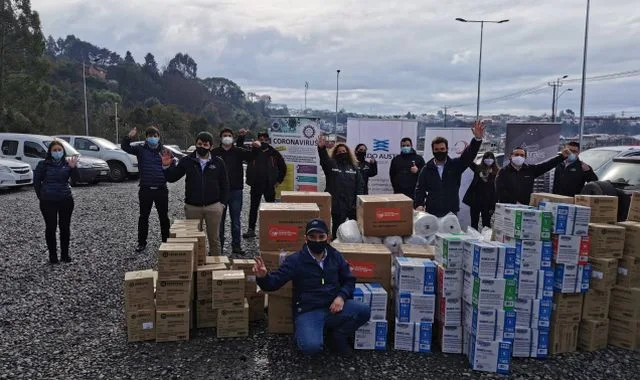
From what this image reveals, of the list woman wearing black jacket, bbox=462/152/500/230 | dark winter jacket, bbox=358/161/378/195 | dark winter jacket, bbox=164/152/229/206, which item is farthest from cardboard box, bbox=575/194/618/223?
dark winter jacket, bbox=164/152/229/206

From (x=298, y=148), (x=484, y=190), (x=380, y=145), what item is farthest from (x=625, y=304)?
(x=298, y=148)

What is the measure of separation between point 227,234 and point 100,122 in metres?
42.0

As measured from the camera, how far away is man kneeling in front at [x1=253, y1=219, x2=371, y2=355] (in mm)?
4316

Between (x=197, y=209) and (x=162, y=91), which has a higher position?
(x=162, y=91)

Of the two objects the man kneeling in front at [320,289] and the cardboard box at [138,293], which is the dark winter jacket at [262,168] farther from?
the man kneeling in front at [320,289]

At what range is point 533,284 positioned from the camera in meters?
4.49

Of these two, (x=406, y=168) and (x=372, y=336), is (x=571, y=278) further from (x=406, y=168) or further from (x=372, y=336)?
(x=406, y=168)

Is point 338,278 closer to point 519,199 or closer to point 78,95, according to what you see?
point 519,199

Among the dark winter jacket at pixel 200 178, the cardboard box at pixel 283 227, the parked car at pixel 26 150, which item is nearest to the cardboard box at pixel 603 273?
the cardboard box at pixel 283 227

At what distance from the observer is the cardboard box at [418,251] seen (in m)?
5.03

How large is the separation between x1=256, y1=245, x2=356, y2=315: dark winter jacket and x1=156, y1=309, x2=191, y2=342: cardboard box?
982 millimetres

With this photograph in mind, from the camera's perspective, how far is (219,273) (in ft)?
16.0

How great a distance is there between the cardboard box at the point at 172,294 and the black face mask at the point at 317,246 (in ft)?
4.25

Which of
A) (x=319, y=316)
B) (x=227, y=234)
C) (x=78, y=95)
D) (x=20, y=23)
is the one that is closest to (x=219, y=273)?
(x=319, y=316)
